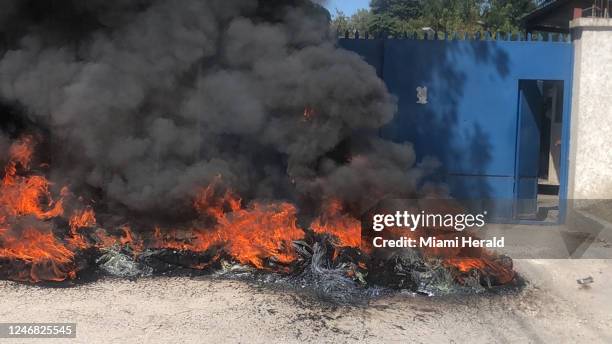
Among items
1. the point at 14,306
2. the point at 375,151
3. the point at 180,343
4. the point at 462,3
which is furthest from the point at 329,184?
the point at 462,3

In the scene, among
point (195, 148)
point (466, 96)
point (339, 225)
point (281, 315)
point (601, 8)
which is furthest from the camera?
point (601, 8)

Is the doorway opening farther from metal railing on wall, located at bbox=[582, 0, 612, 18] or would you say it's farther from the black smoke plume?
the black smoke plume

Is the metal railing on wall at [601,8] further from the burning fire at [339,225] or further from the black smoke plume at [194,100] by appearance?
the burning fire at [339,225]

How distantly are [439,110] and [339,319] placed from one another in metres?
3.92

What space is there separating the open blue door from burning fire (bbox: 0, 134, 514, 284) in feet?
8.22

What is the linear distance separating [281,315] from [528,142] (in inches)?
182

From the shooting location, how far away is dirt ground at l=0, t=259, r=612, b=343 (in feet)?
14.7

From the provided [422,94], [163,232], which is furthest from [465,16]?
[163,232]

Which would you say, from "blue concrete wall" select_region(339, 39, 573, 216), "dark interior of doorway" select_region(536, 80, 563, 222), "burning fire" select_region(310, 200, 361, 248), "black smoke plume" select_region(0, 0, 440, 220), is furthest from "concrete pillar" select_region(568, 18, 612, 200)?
"burning fire" select_region(310, 200, 361, 248)

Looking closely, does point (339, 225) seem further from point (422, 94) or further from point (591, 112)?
point (591, 112)

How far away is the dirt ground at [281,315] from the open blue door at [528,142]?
246cm

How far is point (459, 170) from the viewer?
7887mm

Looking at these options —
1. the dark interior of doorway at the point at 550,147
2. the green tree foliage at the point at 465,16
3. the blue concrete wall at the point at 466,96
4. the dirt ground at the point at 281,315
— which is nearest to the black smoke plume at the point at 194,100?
the dirt ground at the point at 281,315

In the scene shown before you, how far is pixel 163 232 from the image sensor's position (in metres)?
6.13
